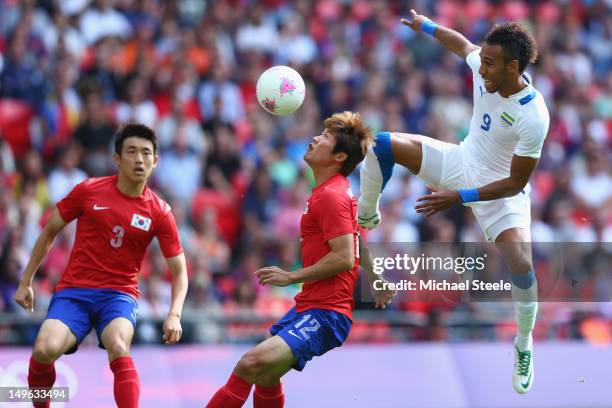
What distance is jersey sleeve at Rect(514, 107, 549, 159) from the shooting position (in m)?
8.69

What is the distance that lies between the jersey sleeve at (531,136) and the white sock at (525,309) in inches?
43.4

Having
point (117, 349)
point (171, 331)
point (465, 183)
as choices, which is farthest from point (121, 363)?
point (465, 183)

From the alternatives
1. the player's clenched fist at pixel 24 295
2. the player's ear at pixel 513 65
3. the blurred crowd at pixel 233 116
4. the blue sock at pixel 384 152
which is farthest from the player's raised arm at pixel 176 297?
the blurred crowd at pixel 233 116

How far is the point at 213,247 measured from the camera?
13523 mm

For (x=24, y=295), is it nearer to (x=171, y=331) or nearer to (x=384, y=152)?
(x=171, y=331)

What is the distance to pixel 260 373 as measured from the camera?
7902 millimetres

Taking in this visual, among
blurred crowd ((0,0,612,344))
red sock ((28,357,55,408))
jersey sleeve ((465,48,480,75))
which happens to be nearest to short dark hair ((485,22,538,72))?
jersey sleeve ((465,48,480,75))

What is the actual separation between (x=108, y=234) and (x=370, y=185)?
6.96 feet

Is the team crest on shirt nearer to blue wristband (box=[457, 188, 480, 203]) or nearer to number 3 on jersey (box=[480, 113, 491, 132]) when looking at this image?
number 3 on jersey (box=[480, 113, 491, 132])

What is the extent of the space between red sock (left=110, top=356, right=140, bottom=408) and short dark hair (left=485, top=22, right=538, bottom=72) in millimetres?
3565

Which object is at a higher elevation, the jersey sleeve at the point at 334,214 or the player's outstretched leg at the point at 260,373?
the jersey sleeve at the point at 334,214

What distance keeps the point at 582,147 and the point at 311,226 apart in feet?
31.1

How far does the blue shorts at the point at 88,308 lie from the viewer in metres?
Answer: 8.54

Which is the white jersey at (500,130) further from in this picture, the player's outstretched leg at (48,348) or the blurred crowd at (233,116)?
the blurred crowd at (233,116)
